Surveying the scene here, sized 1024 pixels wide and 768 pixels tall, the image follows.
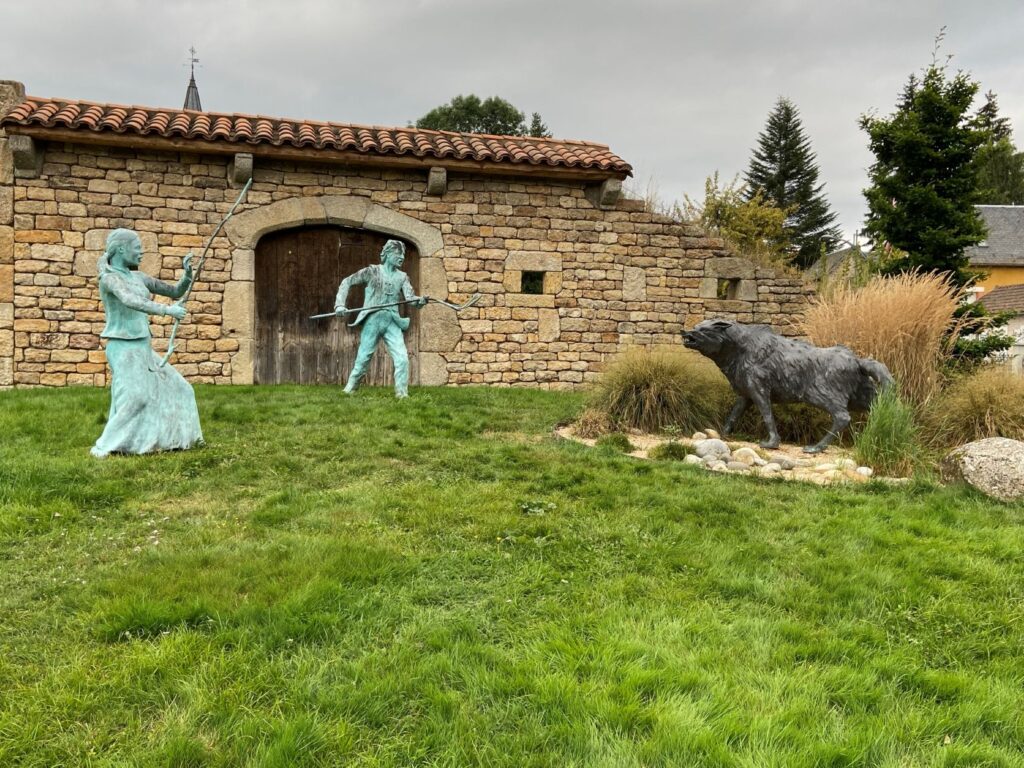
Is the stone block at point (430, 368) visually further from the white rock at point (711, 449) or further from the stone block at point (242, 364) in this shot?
the white rock at point (711, 449)

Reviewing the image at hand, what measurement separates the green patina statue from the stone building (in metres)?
4.04

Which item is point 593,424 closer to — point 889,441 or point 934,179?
point 889,441

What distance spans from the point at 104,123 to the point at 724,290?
29.8 feet

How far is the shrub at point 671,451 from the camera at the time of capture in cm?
542

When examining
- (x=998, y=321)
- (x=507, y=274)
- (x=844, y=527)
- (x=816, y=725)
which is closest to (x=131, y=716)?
(x=816, y=725)

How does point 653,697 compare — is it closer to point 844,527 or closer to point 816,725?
point 816,725

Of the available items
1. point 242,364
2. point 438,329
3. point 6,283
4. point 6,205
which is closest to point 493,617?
point 438,329

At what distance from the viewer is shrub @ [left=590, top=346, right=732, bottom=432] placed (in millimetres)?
6602

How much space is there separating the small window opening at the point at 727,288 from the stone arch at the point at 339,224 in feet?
14.4

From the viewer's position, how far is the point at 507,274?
9.77m

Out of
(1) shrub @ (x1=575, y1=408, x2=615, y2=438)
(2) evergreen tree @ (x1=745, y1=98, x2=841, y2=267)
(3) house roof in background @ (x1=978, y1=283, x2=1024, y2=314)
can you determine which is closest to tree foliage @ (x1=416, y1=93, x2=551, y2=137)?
(2) evergreen tree @ (x1=745, y1=98, x2=841, y2=267)

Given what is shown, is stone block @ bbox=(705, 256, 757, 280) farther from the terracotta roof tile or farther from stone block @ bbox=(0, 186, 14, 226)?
stone block @ bbox=(0, 186, 14, 226)

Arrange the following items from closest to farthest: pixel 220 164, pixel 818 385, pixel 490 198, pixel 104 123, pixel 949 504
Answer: pixel 949 504 < pixel 818 385 < pixel 104 123 < pixel 220 164 < pixel 490 198

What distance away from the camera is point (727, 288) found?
10680mm
